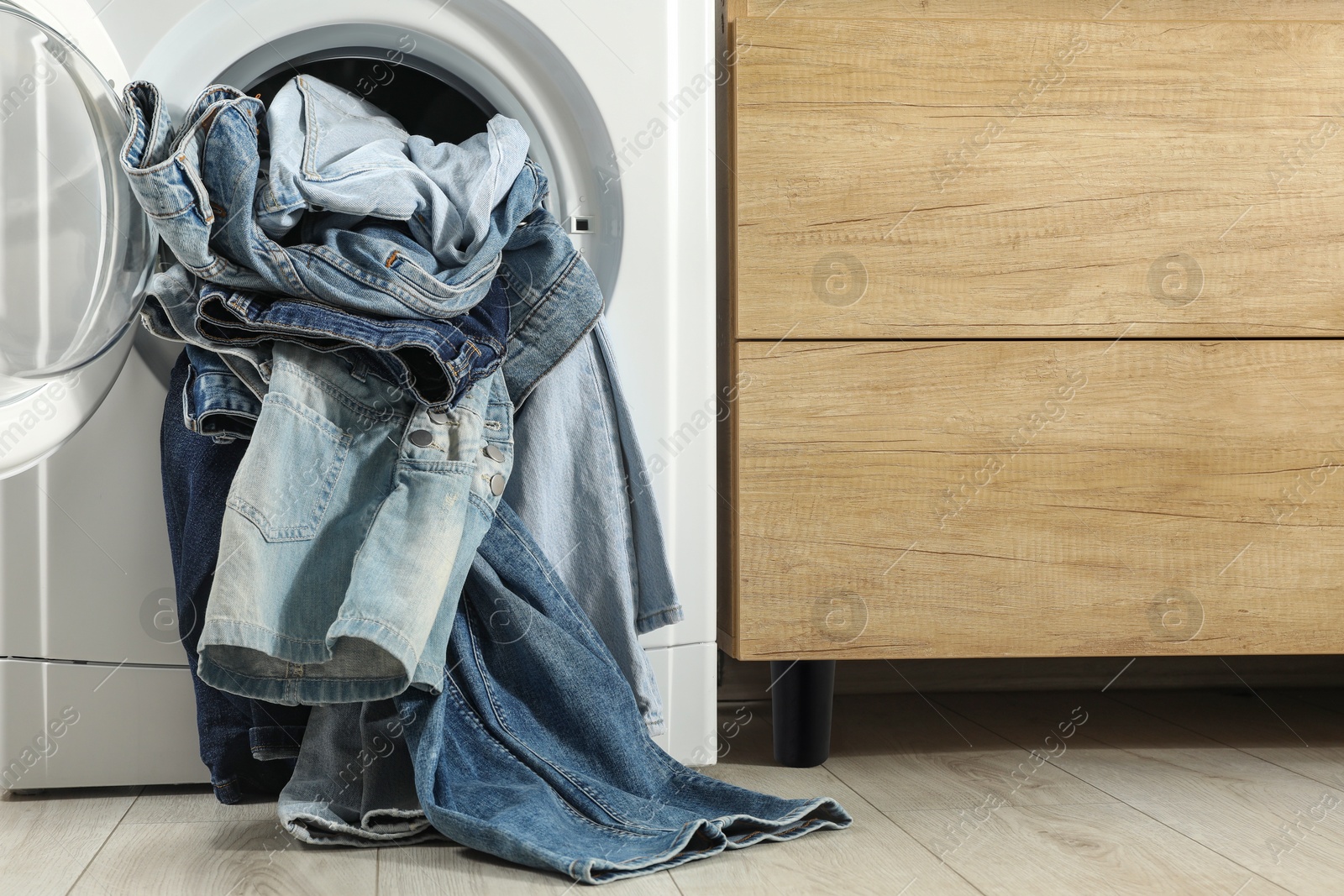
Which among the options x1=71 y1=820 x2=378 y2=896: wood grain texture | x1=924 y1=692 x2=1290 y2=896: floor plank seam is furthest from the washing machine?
x1=924 y1=692 x2=1290 y2=896: floor plank seam

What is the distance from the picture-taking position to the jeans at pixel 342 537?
0.71 meters

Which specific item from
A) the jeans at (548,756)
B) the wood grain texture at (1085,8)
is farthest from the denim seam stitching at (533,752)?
the wood grain texture at (1085,8)

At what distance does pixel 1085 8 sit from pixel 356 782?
1.19 meters

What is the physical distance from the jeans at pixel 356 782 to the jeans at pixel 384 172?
371 mm

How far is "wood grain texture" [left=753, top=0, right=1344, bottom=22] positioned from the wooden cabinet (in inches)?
10.5

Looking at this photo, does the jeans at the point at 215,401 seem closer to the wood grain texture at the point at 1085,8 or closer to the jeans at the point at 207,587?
the jeans at the point at 207,587

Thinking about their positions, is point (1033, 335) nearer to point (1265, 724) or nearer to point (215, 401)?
point (1265, 724)

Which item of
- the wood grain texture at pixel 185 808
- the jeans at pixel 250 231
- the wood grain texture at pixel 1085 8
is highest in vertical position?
the wood grain texture at pixel 1085 8

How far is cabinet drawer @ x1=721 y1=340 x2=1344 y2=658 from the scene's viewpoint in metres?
0.93

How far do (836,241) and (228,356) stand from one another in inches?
21.2

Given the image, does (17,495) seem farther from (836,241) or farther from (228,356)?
(836,241)

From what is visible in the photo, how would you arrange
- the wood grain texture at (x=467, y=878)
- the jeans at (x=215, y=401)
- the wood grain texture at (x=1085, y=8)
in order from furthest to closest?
the wood grain texture at (x=1085, y=8) → the jeans at (x=215, y=401) → the wood grain texture at (x=467, y=878)

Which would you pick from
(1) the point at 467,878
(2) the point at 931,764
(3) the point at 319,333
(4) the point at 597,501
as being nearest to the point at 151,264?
(3) the point at 319,333

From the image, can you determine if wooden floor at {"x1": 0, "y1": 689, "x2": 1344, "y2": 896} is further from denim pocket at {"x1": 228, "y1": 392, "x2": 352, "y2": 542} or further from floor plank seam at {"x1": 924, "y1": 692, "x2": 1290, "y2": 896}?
denim pocket at {"x1": 228, "y1": 392, "x2": 352, "y2": 542}
